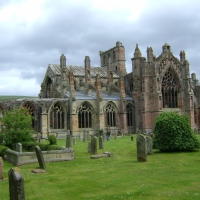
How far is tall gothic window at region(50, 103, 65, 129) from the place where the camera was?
40.6m

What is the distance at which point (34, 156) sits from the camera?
1728 centimetres

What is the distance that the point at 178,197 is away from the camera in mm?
8812

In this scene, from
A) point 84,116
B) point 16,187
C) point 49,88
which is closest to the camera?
point 16,187

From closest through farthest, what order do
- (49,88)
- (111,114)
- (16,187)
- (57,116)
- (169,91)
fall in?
(16,187) < (57,116) < (111,114) < (169,91) < (49,88)

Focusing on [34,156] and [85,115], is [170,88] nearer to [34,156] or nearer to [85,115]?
[85,115]

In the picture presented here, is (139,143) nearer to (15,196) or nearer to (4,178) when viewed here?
(4,178)

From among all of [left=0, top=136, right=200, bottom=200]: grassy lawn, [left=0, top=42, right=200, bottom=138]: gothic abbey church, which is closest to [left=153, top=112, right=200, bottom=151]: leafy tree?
[left=0, top=136, right=200, bottom=200]: grassy lawn

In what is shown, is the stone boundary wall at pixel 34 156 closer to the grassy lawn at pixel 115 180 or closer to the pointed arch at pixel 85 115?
the grassy lawn at pixel 115 180

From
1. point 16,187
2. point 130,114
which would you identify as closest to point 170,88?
point 130,114

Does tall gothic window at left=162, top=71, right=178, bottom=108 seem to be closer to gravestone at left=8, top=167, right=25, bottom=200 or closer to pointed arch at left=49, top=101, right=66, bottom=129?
pointed arch at left=49, top=101, right=66, bottom=129

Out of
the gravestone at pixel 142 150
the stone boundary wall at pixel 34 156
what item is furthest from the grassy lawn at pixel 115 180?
the stone boundary wall at pixel 34 156

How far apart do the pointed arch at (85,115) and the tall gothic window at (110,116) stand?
10.2 feet

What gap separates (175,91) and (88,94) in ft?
50.8

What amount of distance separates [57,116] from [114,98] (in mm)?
10020
